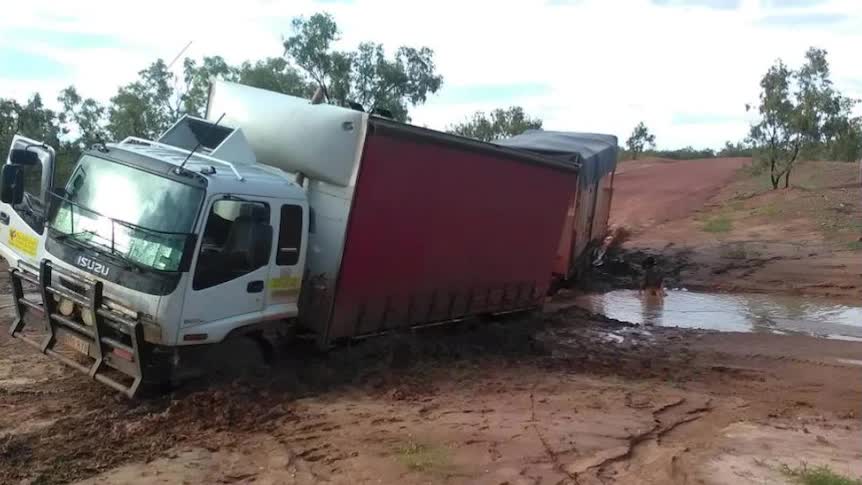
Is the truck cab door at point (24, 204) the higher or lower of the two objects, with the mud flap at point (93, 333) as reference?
higher

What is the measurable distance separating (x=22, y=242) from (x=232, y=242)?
2.16 metres

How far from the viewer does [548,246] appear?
11633 mm

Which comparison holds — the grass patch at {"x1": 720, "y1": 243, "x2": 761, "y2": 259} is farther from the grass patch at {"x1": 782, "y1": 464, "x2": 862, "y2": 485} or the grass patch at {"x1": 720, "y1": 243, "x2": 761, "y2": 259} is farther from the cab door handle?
the cab door handle

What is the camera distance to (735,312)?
1410cm

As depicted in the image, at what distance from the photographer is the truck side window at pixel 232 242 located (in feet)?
21.3

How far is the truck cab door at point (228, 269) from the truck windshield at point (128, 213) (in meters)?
0.20

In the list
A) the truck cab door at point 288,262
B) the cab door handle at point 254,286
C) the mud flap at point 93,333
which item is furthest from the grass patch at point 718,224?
the mud flap at point 93,333

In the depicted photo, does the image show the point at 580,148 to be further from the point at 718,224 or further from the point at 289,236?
the point at 718,224

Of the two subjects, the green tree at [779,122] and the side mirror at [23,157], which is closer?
the side mirror at [23,157]

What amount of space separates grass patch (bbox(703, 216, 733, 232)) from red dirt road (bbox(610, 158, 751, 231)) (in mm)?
2139

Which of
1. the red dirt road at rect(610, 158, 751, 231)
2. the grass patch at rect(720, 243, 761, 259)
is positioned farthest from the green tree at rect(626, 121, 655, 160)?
the grass patch at rect(720, 243, 761, 259)

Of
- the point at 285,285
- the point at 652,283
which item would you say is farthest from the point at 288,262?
the point at 652,283

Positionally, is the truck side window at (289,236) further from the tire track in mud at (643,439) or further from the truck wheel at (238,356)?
the tire track in mud at (643,439)

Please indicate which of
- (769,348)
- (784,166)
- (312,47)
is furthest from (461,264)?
(784,166)
